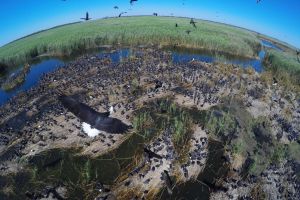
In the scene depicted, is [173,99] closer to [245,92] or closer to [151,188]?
[245,92]

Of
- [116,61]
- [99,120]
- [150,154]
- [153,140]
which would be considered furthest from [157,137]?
[116,61]

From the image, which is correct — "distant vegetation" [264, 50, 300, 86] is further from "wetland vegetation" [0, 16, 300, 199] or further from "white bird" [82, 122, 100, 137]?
"white bird" [82, 122, 100, 137]

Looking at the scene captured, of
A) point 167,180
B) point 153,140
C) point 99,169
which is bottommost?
point 99,169

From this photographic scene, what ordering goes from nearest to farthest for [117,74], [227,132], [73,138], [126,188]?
[126,188] < [73,138] < [227,132] < [117,74]

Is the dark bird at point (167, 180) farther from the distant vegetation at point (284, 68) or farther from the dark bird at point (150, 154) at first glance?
the distant vegetation at point (284, 68)

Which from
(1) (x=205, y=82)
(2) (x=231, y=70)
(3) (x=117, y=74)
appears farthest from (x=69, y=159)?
(2) (x=231, y=70)

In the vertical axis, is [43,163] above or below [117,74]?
below

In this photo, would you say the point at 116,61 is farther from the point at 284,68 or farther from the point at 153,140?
the point at 284,68

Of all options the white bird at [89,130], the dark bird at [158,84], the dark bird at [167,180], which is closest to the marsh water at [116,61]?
the dark bird at [158,84]

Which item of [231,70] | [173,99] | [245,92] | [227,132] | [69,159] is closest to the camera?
[69,159]
